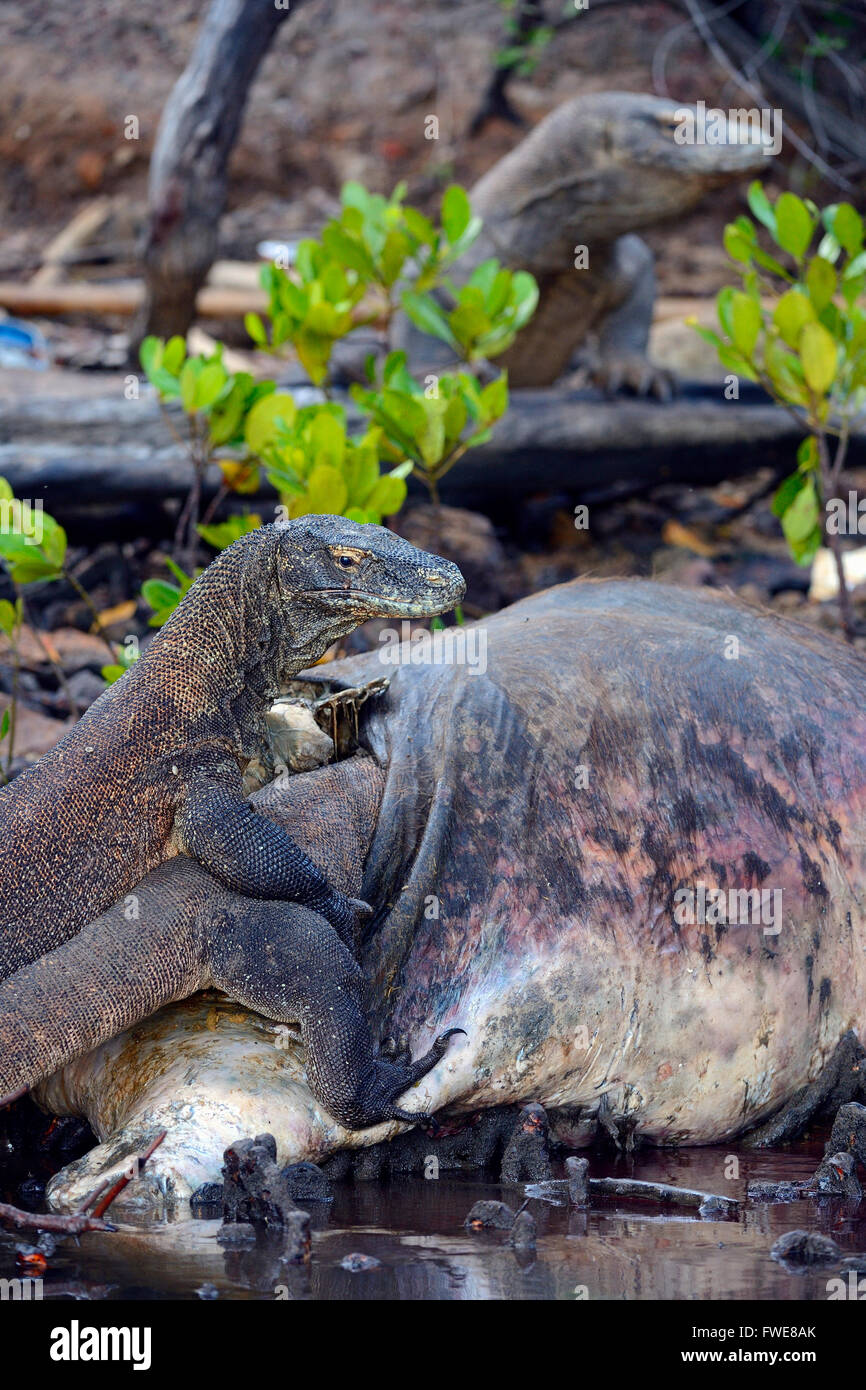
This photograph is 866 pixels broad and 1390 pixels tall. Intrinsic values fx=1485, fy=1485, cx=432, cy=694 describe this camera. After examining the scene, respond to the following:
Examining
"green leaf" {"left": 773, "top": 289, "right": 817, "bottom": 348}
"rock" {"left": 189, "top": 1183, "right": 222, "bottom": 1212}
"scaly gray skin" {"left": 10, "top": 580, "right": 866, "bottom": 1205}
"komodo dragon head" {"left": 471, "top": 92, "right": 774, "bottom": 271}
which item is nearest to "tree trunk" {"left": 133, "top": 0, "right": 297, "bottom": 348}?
"komodo dragon head" {"left": 471, "top": 92, "right": 774, "bottom": 271}

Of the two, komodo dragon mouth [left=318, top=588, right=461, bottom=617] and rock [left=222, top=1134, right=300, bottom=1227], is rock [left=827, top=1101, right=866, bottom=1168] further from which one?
komodo dragon mouth [left=318, top=588, right=461, bottom=617]

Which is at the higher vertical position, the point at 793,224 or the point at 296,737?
the point at 793,224

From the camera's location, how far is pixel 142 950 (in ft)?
9.88

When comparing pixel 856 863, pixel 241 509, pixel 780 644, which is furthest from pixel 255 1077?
pixel 241 509

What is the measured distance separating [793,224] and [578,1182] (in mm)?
3718

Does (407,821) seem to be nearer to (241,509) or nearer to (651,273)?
(241,509)

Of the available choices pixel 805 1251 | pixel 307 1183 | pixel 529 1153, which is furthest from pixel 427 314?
pixel 805 1251

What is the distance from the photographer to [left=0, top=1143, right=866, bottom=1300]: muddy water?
2.39 m

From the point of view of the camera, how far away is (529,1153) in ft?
10.0

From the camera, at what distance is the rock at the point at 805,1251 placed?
99.7 inches

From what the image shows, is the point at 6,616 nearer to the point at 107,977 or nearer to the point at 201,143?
the point at 107,977

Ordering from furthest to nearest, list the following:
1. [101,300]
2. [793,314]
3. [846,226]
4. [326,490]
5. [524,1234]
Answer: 1. [101,300]
2. [846,226]
3. [793,314]
4. [326,490]
5. [524,1234]

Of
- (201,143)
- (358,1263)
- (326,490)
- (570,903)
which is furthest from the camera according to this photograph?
(201,143)

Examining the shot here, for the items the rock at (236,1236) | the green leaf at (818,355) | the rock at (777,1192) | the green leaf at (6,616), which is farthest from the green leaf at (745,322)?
the rock at (236,1236)
